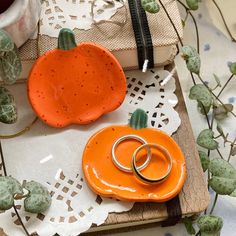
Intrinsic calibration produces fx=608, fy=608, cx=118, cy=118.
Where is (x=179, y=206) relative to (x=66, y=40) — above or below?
below

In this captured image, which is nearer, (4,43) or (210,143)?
(4,43)

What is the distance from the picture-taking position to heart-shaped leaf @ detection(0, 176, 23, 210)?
0.53m

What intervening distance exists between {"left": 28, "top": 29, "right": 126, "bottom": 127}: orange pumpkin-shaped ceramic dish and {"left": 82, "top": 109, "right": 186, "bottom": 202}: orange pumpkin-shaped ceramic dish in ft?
0.09

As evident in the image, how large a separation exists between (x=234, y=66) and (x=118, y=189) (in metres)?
0.20

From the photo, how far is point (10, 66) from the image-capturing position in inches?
22.1

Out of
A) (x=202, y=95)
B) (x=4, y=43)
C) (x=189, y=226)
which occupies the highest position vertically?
(x=4, y=43)

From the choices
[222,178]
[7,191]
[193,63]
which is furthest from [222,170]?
[7,191]

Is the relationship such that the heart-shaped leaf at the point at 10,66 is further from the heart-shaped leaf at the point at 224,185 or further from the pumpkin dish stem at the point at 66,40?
the heart-shaped leaf at the point at 224,185

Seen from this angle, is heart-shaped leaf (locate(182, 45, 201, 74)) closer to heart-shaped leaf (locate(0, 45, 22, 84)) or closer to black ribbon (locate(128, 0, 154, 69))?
black ribbon (locate(128, 0, 154, 69))

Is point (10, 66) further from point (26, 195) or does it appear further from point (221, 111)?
point (221, 111)

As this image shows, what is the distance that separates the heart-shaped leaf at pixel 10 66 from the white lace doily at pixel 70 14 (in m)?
0.08

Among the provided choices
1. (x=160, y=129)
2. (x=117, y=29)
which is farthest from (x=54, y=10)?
(x=160, y=129)

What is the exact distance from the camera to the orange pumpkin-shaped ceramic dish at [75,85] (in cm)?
62

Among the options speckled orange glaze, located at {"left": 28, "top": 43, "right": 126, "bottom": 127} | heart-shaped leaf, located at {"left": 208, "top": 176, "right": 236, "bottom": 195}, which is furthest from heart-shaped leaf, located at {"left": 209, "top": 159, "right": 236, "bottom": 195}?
speckled orange glaze, located at {"left": 28, "top": 43, "right": 126, "bottom": 127}
